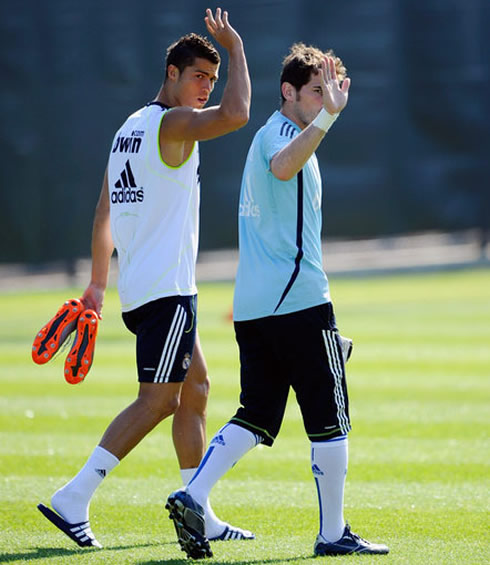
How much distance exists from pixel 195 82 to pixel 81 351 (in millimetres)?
1259

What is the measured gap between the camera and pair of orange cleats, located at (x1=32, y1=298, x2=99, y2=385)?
15.7 ft

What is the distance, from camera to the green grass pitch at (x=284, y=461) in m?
4.55

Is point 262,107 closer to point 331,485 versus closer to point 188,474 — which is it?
point 188,474

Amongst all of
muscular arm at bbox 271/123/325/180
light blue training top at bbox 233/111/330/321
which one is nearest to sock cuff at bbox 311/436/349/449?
light blue training top at bbox 233/111/330/321

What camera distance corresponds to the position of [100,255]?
16.6 feet

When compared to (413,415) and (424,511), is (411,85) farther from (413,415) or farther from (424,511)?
(424,511)

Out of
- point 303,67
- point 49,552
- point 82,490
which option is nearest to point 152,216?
point 303,67

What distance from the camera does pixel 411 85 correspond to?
19.5 m

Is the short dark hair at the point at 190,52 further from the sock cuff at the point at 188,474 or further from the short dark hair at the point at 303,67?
the sock cuff at the point at 188,474

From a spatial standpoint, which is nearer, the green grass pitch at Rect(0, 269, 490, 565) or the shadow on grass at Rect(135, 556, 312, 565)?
the shadow on grass at Rect(135, 556, 312, 565)

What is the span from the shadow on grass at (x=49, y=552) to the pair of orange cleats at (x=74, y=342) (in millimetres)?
Result: 713

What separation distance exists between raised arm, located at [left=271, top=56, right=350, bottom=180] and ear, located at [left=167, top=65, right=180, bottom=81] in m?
0.77

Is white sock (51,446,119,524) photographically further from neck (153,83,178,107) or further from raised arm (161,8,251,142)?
neck (153,83,178,107)

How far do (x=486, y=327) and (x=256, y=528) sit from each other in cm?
794
